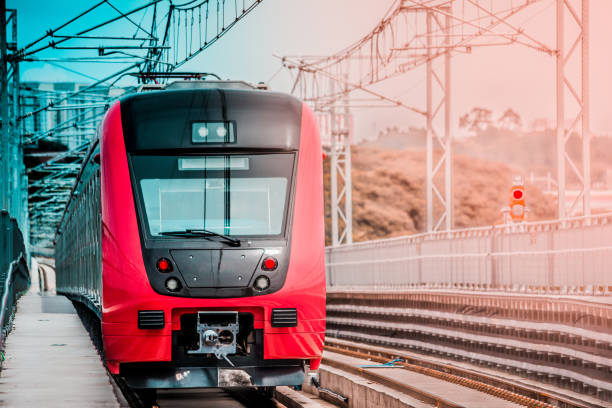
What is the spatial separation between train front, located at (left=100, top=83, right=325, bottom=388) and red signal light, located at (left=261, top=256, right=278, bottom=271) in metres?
0.01

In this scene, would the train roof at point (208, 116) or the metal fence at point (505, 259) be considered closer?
the train roof at point (208, 116)

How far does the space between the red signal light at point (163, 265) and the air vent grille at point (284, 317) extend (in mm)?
1275

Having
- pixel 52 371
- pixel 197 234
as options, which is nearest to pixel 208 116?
pixel 197 234

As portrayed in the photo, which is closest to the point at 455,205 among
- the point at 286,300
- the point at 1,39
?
the point at 1,39

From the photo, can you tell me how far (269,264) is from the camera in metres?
13.3

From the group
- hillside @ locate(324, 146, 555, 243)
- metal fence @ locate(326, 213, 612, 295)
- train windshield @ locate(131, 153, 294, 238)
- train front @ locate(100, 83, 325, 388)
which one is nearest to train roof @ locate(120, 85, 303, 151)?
train front @ locate(100, 83, 325, 388)

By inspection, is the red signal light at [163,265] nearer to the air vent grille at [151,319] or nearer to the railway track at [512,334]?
the air vent grille at [151,319]

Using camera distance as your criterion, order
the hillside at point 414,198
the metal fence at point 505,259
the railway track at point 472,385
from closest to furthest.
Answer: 1. the railway track at point 472,385
2. the metal fence at point 505,259
3. the hillside at point 414,198

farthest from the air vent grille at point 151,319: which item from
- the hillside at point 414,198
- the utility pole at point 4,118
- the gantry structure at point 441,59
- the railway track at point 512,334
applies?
the hillside at point 414,198

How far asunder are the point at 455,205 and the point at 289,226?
Answer: 372 feet

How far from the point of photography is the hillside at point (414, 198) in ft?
390

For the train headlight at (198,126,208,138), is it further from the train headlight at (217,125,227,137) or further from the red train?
the train headlight at (217,125,227,137)

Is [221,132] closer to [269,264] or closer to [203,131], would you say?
[203,131]

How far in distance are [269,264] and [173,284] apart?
1.13 meters
